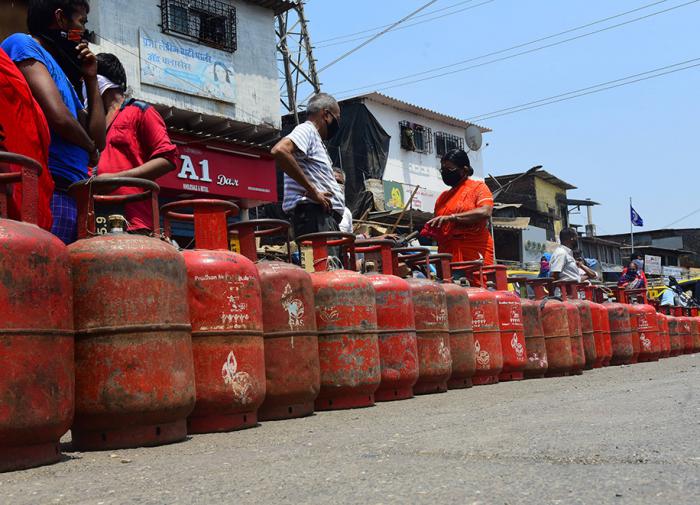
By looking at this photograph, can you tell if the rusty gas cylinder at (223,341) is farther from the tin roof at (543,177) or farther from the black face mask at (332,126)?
the tin roof at (543,177)

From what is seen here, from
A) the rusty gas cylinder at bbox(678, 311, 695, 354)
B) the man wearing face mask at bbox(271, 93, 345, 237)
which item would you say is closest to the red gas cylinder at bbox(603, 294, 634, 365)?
the rusty gas cylinder at bbox(678, 311, 695, 354)

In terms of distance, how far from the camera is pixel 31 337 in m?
3.12

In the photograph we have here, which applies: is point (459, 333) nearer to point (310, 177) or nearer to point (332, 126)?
point (310, 177)

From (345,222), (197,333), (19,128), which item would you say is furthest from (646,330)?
(19,128)

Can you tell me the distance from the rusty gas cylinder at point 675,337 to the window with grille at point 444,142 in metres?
21.3

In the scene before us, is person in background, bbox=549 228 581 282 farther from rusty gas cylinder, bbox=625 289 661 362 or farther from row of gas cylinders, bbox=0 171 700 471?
row of gas cylinders, bbox=0 171 700 471

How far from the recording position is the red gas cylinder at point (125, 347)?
356 centimetres

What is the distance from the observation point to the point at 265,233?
497 centimetres

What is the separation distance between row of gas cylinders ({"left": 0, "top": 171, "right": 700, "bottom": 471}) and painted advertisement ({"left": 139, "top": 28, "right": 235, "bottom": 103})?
493 inches

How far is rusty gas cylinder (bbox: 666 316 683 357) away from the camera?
46.1 feet

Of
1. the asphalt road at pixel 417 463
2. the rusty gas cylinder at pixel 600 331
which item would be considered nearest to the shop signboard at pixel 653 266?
the rusty gas cylinder at pixel 600 331

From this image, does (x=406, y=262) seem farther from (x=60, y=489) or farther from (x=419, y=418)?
(x=60, y=489)

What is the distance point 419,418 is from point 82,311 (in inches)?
69.0

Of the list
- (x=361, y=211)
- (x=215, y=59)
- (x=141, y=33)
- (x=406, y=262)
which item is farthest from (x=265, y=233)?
(x=361, y=211)
